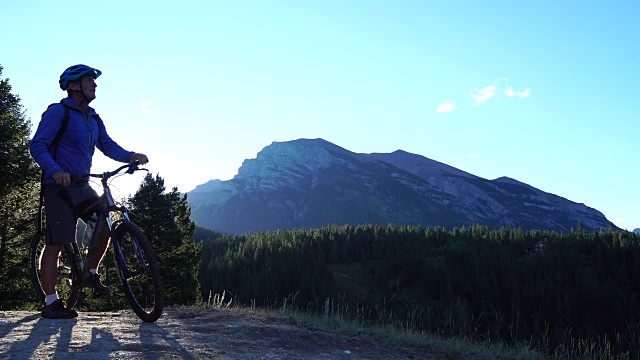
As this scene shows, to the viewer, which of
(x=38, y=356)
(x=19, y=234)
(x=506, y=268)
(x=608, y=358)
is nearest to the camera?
(x=38, y=356)

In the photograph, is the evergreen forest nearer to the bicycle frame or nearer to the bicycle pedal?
the bicycle pedal

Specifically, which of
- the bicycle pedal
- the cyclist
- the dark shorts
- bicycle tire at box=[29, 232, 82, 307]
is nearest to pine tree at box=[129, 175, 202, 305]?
bicycle tire at box=[29, 232, 82, 307]

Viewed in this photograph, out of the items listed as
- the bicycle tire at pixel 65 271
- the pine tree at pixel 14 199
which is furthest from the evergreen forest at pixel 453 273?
the bicycle tire at pixel 65 271

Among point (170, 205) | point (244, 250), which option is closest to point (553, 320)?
point (244, 250)

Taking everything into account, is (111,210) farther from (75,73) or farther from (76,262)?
(75,73)

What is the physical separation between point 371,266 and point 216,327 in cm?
10500

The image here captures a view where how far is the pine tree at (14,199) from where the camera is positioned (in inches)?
647

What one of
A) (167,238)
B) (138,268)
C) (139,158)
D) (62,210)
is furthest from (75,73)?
(167,238)

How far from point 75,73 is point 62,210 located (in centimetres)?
164

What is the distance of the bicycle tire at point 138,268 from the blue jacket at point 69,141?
3.07ft

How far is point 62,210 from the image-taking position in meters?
5.61

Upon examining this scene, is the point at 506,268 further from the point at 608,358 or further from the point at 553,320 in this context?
the point at 608,358

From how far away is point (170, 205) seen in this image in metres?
30.2

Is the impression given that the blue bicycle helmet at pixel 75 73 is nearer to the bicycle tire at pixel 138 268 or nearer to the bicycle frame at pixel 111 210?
the bicycle frame at pixel 111 210
